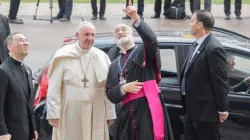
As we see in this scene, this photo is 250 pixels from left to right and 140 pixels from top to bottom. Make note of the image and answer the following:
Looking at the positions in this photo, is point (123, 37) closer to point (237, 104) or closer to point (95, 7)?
point (237, 104)

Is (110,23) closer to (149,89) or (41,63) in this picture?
(41,63)

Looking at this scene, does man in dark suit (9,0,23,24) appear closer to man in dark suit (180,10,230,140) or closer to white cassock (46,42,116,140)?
white cassock (46,42,116,140)

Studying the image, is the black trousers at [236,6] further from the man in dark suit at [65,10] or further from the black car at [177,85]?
the black car at [177,85]

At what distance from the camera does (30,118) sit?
555 centimetres

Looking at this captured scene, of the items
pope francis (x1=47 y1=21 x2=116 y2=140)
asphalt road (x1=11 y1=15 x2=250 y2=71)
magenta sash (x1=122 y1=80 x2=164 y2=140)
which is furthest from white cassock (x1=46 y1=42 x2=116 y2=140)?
asphalt road (x1=11 y1=15 x2=250 y2=71)

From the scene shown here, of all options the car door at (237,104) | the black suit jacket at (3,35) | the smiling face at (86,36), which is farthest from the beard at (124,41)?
the black suit jacket at (3,35)

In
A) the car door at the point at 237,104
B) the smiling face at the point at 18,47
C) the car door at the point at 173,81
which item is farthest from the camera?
the car door at the point at 173,81

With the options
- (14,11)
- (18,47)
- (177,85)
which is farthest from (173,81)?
(14,11)

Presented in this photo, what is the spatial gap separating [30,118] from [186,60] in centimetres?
176

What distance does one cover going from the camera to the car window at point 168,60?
6538 millimetres

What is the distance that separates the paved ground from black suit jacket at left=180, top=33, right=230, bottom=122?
6449mm

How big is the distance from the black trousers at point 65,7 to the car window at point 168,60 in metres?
10.1

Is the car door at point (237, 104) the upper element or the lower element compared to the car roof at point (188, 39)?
lower

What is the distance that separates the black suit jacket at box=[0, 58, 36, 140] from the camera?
Answer: 525 centimetres
